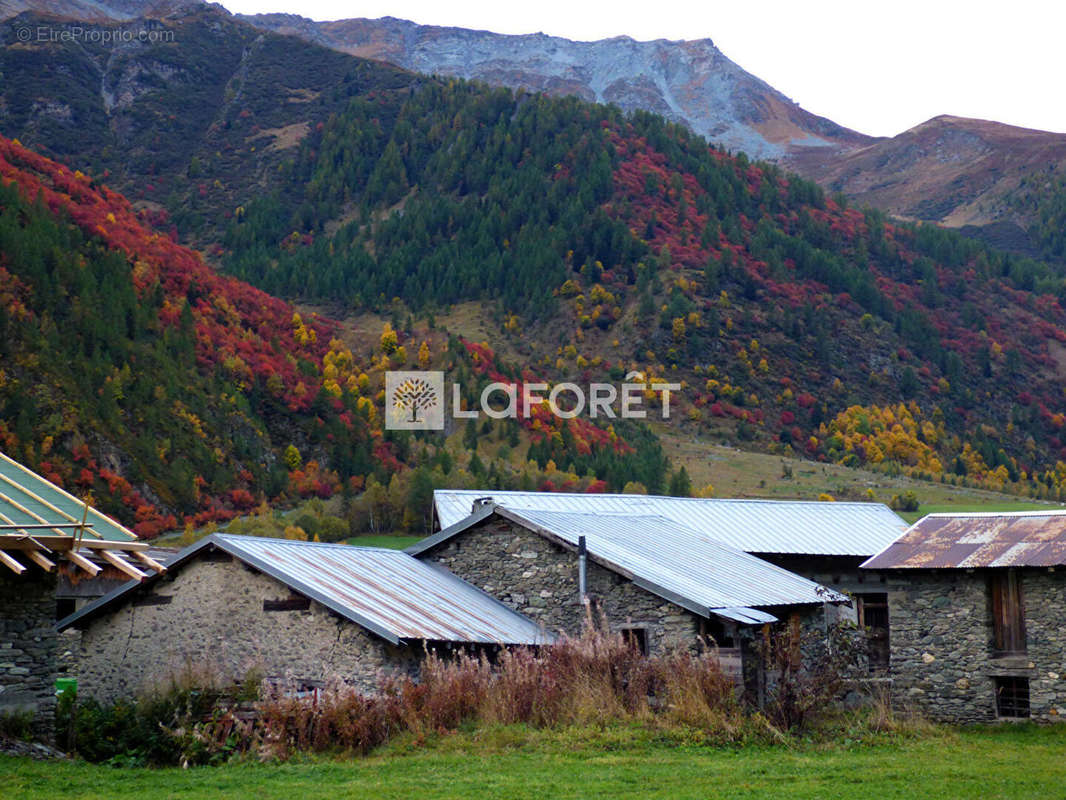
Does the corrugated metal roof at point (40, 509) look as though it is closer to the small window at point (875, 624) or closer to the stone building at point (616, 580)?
the stone building at point (616, 580)

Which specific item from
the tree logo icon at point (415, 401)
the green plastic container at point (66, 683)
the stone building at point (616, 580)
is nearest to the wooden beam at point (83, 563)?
the green plastic container at point (66, 683)

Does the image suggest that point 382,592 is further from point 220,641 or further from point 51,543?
point 51,543

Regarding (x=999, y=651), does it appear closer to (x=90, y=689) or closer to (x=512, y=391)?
(x=90, y=689)

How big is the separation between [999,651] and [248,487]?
1552 inches

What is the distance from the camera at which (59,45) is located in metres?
156

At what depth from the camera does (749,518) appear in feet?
95.3

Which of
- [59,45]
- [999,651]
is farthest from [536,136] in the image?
[999,651]

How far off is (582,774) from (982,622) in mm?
8784

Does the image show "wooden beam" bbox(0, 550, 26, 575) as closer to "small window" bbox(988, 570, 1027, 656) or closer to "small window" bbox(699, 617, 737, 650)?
"small window" bbox(699, 617, 737, 650)

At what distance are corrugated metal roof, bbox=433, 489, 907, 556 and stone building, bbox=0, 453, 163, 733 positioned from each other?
12389mm

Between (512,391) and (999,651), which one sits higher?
(512,391)

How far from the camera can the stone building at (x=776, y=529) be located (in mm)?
26516

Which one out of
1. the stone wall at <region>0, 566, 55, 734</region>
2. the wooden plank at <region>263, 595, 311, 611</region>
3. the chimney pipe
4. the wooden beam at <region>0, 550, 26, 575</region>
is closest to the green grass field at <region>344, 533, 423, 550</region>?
the chimney pipe

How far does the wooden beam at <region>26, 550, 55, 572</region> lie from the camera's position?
13.0 m
